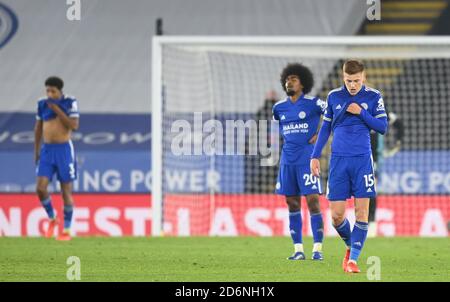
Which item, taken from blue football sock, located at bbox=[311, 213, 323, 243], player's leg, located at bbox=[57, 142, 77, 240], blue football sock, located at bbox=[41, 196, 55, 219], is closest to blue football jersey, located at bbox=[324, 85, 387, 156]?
blue football sock, located at bbox=[311, 213, 323, 243]

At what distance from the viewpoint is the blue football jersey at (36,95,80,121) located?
1409 cm

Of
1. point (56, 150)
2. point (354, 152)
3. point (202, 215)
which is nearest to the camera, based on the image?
point (354, 152)

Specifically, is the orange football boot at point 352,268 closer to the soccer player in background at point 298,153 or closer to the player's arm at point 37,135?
the soccer player in background at point 298,153

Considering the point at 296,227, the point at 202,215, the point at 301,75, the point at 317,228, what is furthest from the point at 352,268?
the point at 202,215

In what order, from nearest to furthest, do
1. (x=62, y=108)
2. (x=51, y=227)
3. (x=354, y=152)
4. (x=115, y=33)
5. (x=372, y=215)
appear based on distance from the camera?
(x=354, y=152) < (x=62, y=108) < (x=51, y=227) < (x=372, y=215) < (x=115, y=33)

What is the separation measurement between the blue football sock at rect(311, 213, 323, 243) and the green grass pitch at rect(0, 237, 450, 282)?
0.25 meters

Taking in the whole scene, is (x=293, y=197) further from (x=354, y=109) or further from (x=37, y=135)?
(x=37, y=135)

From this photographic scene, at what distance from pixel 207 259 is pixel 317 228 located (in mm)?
1076

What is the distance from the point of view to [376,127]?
31.5 ft

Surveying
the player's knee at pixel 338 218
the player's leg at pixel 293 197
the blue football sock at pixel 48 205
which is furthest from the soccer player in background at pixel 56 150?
the player's knee at pixel 338 218

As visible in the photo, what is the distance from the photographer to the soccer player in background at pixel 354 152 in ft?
31.6

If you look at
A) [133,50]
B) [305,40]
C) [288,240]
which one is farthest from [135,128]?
[288,240]

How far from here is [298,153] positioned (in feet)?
37.1
